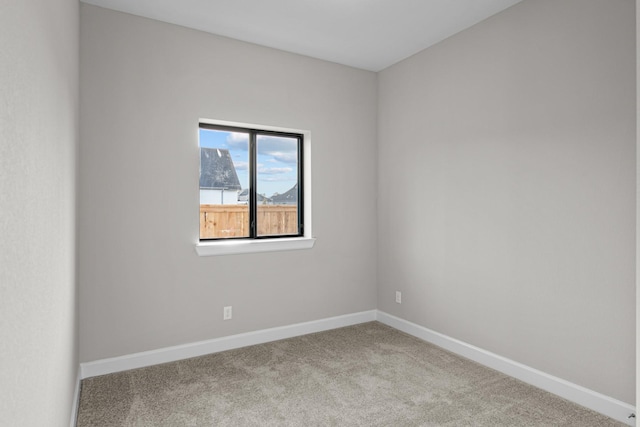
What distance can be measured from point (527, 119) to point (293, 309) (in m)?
2.49

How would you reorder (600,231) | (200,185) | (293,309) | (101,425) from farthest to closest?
(293,309) → (200,185) → (600,231) → (101,425)

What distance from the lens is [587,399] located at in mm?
2383

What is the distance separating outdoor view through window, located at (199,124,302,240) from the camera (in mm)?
3369

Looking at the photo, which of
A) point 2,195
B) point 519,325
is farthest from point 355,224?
point 2,195

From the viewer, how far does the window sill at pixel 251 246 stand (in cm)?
319

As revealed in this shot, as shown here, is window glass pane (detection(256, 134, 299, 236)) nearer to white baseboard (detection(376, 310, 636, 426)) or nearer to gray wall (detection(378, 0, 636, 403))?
gray wall (detection(378, 0, 636, 403))

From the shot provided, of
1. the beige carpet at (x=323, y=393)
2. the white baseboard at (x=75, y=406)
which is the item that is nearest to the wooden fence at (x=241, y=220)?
the beige carpet at (x=323, y=393)

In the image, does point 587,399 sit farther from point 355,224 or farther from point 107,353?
point 107,353

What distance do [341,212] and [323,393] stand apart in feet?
5.99

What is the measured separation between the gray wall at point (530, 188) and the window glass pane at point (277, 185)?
1.08 metres

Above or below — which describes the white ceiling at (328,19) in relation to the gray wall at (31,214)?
above

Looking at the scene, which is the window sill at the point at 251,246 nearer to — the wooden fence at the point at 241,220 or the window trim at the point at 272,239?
the window trim at the point at 272,239

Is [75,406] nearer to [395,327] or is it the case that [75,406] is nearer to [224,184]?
[224,184]

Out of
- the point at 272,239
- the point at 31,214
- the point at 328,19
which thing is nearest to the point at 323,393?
the point at 272,239
